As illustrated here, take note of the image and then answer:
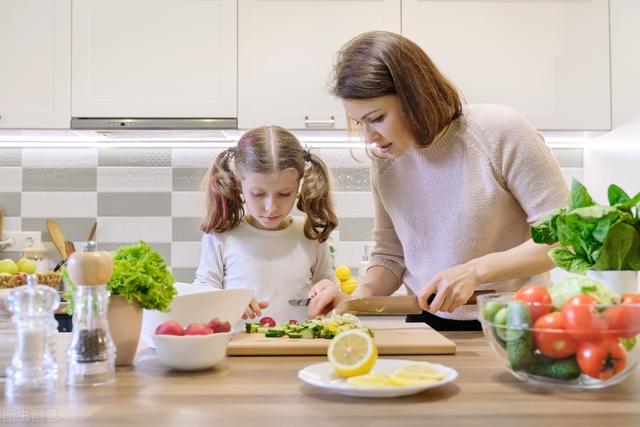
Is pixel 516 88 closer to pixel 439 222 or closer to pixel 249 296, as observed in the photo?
pixel 439 222

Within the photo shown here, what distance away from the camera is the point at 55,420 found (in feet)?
2.81

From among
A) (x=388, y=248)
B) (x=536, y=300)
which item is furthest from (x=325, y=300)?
(x=536, y=300)

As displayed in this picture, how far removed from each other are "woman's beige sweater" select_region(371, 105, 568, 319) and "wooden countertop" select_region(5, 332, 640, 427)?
1.98ft

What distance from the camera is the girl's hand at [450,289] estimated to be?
1.47 meters

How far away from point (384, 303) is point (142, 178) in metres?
1.85

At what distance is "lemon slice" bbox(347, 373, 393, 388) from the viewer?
955 millimetres

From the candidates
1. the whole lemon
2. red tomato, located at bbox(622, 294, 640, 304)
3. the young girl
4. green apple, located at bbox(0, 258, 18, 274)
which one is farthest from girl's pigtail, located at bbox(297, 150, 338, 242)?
red tomato, located at bbox(622, 294, 640, 304)

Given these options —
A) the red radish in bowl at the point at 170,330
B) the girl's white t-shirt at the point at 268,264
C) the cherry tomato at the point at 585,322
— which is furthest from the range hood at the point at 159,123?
the cherry tomato at the point at 585,322

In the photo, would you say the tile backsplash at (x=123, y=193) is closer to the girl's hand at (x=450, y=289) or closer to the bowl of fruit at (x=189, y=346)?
the girl's hand at (x=450, y=289)

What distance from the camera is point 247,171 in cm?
203

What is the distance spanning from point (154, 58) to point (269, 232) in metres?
0.96

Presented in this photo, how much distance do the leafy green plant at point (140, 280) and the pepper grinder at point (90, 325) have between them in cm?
10

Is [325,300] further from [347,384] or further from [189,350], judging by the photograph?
[347,384]

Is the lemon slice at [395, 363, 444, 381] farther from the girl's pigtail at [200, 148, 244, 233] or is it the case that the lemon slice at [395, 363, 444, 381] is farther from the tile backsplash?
the tile backsplash
